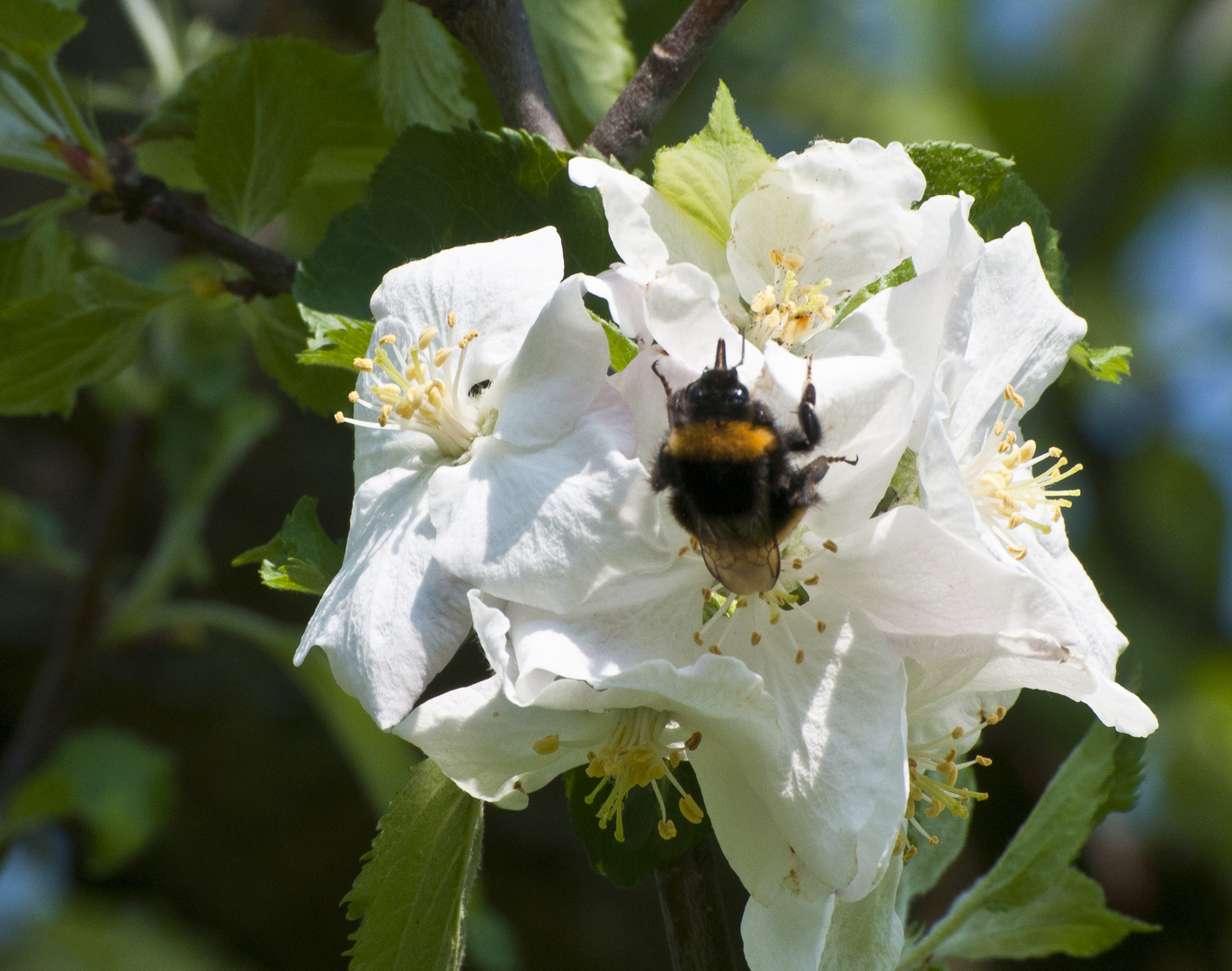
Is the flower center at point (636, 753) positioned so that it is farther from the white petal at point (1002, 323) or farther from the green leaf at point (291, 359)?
the green leaf at point (291, 359)

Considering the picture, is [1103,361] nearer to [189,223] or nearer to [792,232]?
[792,232]

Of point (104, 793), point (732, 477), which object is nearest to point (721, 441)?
point (732, 477)

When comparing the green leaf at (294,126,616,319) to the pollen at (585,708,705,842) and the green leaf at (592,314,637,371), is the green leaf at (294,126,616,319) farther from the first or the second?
the pollen at (585,708,705,842)

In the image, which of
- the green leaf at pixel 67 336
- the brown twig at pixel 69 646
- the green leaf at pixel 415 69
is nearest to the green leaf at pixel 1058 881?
the green leaf at pixel 415 69

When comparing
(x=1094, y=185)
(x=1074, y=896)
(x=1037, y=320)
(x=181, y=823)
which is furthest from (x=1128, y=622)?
(x=1037, y=320)

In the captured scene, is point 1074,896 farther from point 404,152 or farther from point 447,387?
point 404,152
